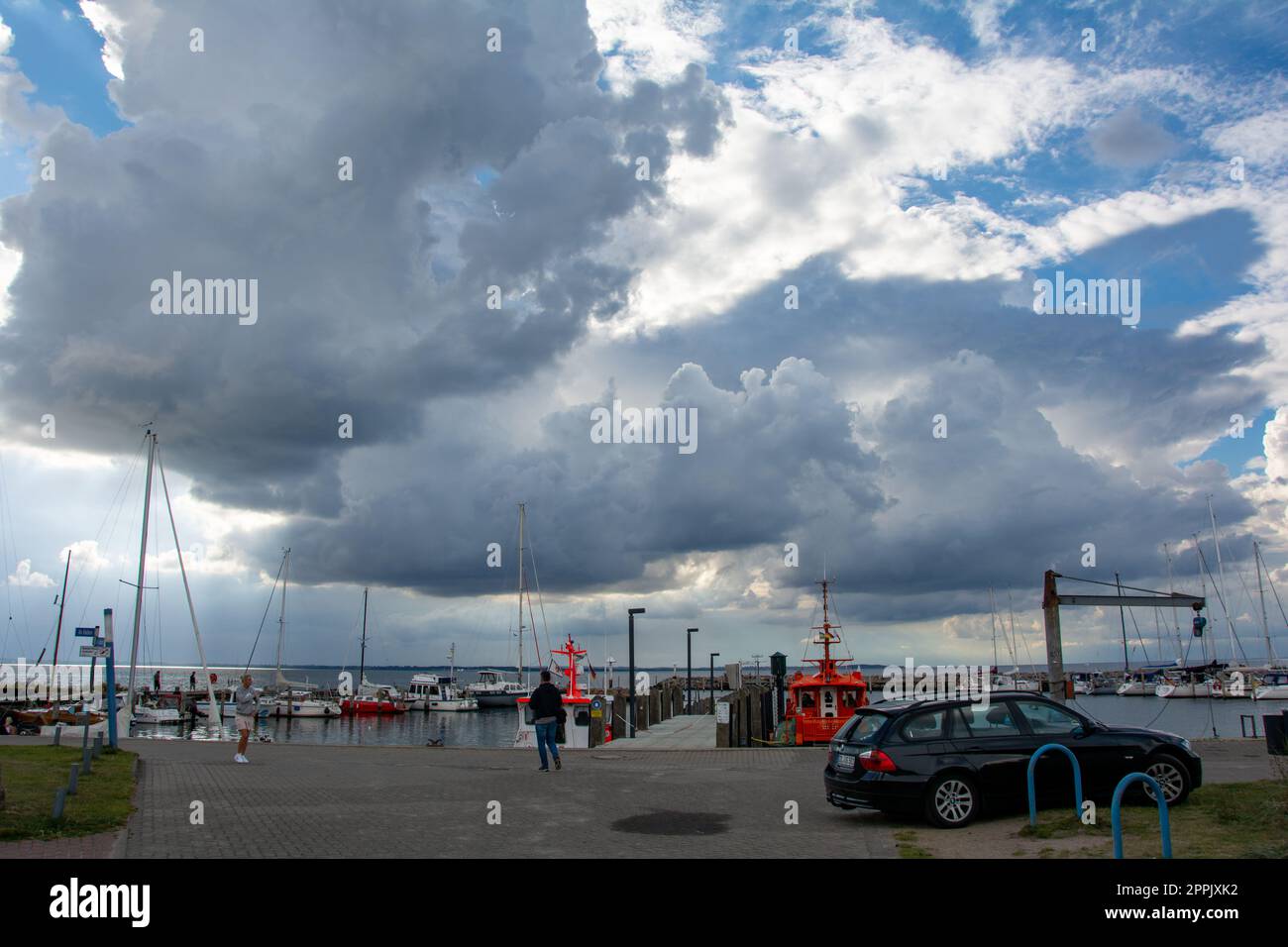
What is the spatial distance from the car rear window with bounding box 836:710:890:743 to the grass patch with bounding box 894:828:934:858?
1.16 m

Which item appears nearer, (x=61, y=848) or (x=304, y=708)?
(x=61, y=848)

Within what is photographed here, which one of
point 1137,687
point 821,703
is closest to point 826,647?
point 821,703

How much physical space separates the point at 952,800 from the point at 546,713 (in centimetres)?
832

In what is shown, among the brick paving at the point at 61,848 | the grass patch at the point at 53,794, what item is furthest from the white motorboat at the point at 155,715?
the brick paving at the point at 61,848

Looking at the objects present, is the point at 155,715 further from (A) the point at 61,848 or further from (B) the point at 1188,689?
(B) the point at 1188,689

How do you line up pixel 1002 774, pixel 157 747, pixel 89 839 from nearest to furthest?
pixel 89 839, pixel 1002 774, pixel 157 747

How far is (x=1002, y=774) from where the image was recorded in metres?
11.1

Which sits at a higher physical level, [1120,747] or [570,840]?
[1120,747]

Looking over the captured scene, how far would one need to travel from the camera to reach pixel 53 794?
12562 mm

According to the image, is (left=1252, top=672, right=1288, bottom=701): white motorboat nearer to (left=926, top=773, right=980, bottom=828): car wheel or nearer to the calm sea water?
the calm sea water

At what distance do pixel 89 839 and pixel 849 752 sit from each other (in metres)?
8.41

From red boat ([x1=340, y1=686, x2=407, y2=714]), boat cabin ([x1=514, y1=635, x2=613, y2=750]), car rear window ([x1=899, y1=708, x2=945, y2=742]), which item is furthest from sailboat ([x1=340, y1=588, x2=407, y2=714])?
car rear window ([x1=899, y1=708, x2=945, y2=742])
